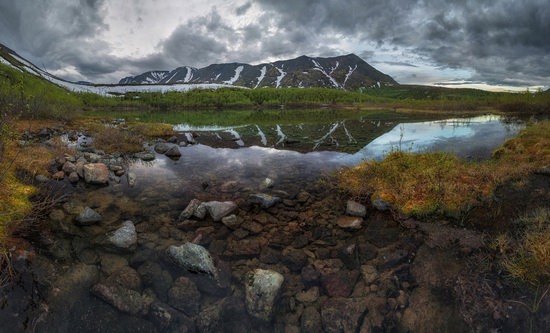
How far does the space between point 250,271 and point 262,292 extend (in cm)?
68

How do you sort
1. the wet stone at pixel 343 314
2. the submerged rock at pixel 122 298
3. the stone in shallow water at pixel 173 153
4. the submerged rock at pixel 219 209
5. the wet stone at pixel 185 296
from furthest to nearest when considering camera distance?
the stone in shallow water at pixel 173 153, the submerged rock at pixel 219 209, the wet stone at pixel 185 296, the submerged rock at pixel 122 298, the wet stone at pixel 343 314

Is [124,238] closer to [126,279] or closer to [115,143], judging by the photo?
[126,279]

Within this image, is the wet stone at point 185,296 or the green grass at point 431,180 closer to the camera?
the wet stone at point 185,296

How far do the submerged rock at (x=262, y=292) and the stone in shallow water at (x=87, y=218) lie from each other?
4.35 meters

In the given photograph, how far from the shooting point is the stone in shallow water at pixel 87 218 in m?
6.56

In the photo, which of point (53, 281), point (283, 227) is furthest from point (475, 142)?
point (53, 281)

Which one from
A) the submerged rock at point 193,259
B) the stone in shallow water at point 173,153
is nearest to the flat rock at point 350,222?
the submerged rock at point 193,259

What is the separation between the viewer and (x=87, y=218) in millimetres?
6621

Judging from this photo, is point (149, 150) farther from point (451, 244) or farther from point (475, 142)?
point (475, 142)

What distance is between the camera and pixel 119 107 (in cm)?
10006

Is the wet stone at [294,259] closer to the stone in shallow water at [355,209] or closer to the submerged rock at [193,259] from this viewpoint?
the submerged rock at [193,259]

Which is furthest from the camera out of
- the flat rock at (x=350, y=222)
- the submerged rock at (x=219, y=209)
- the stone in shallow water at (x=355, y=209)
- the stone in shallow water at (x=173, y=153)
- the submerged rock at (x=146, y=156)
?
the stone in shallow water at (x=173, y=153)

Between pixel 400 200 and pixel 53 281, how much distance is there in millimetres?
7728

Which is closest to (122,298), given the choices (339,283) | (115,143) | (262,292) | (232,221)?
(262,292)
